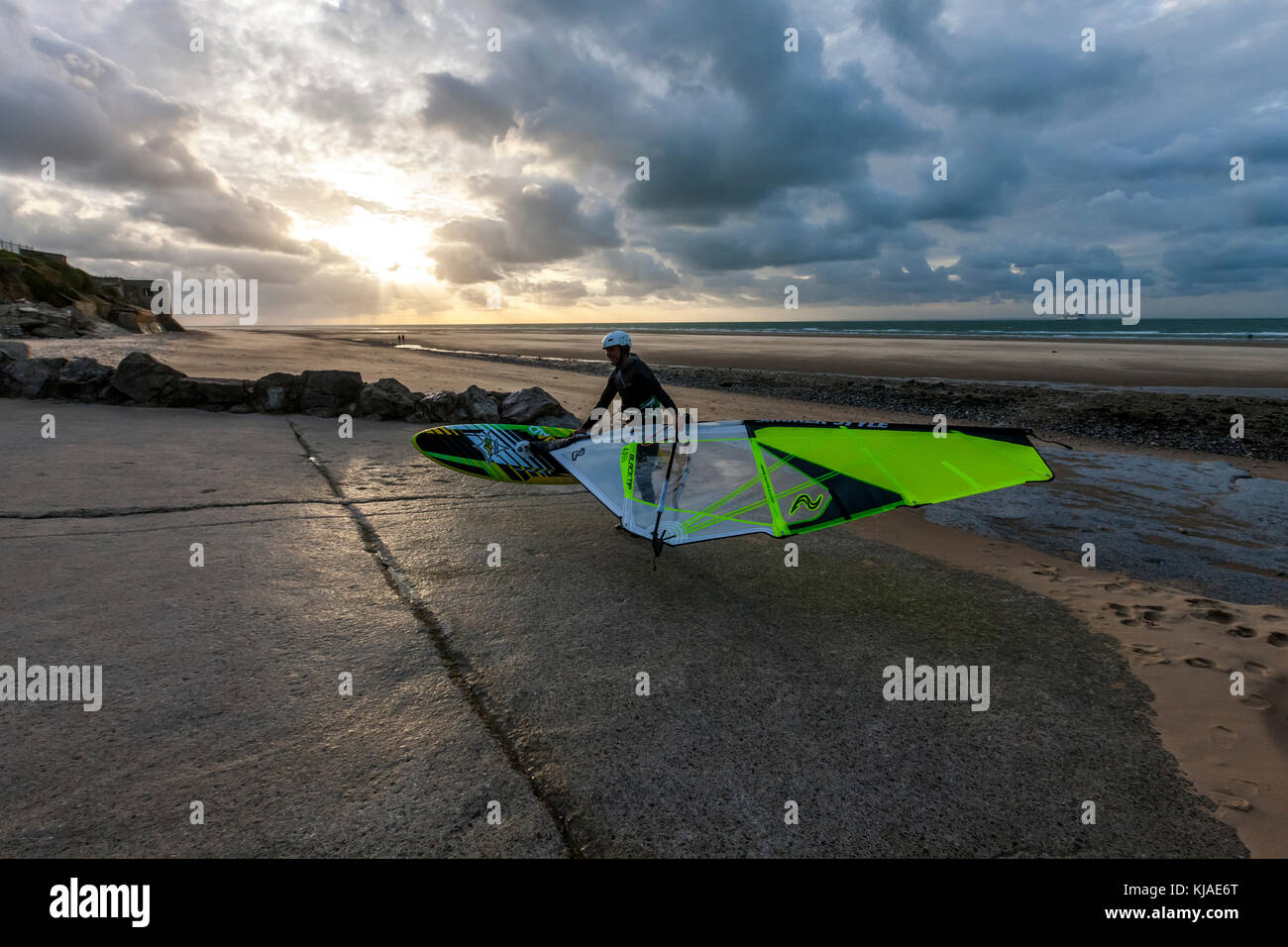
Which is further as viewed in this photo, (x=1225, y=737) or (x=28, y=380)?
(x=28, y=380)

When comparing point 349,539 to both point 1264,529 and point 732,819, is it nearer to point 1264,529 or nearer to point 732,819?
point 732,819

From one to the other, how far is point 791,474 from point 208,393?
1177 cm

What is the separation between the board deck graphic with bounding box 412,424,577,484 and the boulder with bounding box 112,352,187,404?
7811 millimetres

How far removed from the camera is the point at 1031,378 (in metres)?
21.6

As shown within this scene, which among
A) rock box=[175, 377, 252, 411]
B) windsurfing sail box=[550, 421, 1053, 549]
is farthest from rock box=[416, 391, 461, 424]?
windsurfing sail box=[550, 421, 1053, 549]

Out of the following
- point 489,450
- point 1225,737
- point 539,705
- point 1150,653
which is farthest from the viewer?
point 489,450

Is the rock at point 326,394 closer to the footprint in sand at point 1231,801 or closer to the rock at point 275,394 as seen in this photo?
the rock at point 275,394

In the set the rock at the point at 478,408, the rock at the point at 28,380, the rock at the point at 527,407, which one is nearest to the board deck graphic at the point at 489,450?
the rock at the point at 527,407

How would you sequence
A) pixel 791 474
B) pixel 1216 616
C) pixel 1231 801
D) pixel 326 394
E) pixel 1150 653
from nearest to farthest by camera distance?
1. pixel 1231 801
2. pixel 1150 653
3. pixel 1216 616
4. pixel 791 474
5. pixel 326 394

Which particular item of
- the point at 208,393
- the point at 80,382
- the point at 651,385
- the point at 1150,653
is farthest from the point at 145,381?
the point at 1150,653

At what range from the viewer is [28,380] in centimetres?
1184

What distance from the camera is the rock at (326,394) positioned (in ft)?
39.1

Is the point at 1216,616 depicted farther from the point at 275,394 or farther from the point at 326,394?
the point at 275,394
